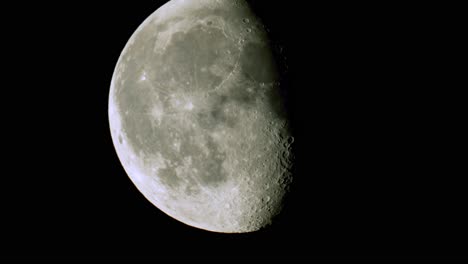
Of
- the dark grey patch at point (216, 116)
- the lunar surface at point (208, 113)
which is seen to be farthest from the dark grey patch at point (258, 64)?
the dark grey patch at point (216, 116)

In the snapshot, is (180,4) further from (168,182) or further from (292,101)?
(168,182)

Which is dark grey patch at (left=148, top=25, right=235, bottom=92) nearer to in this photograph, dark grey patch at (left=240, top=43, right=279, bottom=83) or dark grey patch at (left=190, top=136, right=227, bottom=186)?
dark grey patch at (left=240, top=43, right=279, bottom=83)

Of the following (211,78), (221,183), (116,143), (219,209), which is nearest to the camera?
(211,78)

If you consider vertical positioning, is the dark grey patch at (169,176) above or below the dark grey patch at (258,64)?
below

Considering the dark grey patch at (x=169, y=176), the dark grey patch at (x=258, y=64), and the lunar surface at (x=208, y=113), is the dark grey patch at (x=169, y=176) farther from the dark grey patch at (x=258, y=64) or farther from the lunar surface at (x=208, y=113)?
the dark grey patch at (x=258, y=64)

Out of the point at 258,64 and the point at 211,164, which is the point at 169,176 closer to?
the point at 211,164

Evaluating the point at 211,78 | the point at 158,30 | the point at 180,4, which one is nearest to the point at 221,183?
the point at 211,78

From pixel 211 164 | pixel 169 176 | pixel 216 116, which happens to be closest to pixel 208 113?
pixel 216 116

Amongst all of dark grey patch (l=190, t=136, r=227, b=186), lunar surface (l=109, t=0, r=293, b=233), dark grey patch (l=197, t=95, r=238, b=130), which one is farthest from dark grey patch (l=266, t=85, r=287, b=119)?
dark grey patch (l=190, t=136, r=227, b=186)
